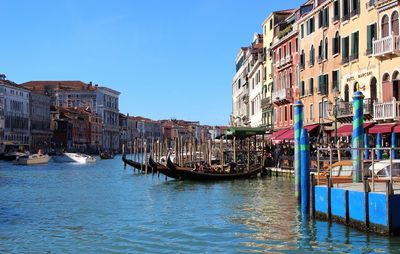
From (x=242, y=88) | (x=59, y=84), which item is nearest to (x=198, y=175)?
(x=242, y=88)

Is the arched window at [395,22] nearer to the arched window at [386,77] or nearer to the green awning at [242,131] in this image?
the arched window at [386,77]

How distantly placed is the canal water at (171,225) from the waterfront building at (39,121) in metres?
60.7

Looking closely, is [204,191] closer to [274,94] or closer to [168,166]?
[168,166]

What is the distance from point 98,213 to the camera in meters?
16.0

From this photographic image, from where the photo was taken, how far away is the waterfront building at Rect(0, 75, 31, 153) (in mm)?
71000

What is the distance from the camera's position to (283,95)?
115 feet

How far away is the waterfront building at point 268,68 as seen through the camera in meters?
38.8

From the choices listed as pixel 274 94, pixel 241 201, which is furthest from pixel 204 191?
pixel 274 94

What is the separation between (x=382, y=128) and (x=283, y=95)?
45.0 ft

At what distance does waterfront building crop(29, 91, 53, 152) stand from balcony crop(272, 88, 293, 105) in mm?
49391

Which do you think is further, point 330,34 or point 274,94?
point 274,94

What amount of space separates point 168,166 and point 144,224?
45.2ft

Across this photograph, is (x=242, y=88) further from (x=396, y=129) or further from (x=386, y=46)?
(x=396, y=129)

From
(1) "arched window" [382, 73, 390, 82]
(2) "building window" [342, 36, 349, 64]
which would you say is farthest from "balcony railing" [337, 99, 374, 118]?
(2) "building window" [342, 36, 349, 64]
